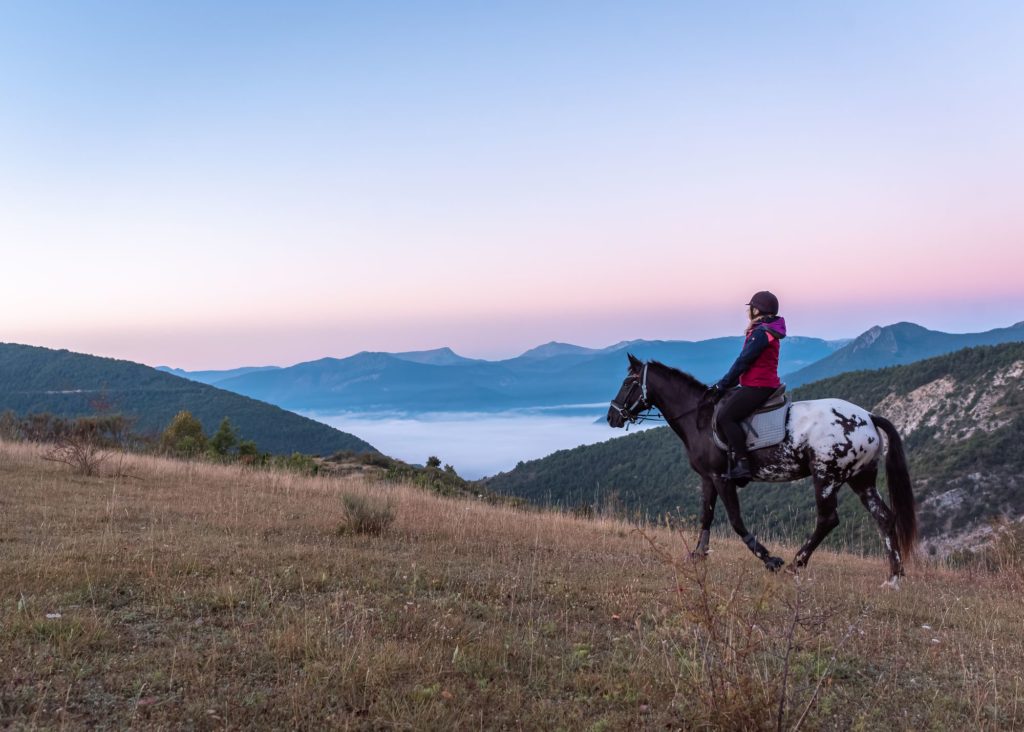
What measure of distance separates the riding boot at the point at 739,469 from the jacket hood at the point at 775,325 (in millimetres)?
1511

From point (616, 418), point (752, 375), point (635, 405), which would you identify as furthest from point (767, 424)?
point (616, 418)

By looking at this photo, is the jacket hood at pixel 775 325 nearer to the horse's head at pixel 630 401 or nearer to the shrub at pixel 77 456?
the horse's head at pixel 630 401

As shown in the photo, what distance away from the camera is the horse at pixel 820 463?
25.6ft

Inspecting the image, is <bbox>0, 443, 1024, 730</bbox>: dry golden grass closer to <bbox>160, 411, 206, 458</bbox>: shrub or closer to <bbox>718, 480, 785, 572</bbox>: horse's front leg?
<bbox>718, 480, 785, 572</bbox>: horse's front leg

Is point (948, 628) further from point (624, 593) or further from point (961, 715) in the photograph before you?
point (624, 593)

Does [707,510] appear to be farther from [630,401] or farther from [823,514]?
[630,401]

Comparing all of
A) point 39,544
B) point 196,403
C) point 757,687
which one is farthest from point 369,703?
point 196,403

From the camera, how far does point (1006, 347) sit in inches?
2477

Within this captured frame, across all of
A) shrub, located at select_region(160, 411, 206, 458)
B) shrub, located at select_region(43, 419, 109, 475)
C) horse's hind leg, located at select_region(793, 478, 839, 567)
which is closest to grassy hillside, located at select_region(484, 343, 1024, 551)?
shrub, located at select_region(160, 411, 206, 458)

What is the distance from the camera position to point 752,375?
25.9ft

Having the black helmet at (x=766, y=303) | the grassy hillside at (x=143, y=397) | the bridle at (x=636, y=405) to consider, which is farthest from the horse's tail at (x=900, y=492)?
the grassy hillside at (x=143, y=397)

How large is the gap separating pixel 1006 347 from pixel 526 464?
48593mm

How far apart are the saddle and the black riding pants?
0.28 feet

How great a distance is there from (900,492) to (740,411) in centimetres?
242
